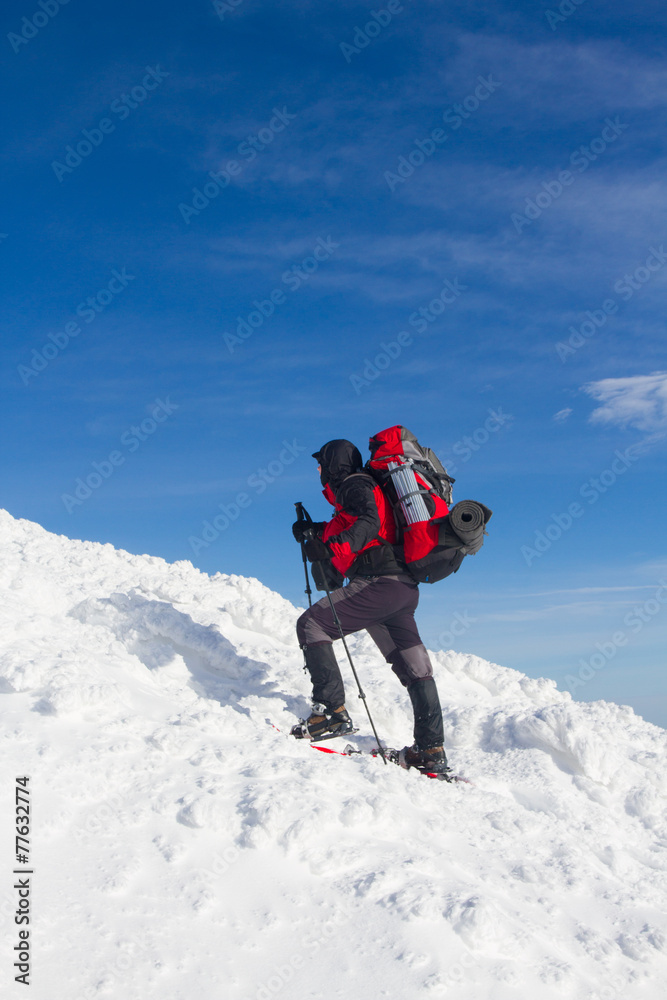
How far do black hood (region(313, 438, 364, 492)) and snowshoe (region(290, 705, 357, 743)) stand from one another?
2.11 meters

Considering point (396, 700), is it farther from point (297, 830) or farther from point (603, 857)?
point (297, 830)

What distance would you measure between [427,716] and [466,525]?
5.88 ft

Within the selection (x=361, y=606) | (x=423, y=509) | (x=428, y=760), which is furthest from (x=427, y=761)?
(x=423, y=509)

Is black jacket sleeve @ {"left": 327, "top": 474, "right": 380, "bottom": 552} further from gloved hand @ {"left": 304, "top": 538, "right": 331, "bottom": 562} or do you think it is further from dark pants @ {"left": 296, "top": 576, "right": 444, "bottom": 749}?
dark pants @ {"left": 296, "top": 576, "right": 444, "bottom": 749}

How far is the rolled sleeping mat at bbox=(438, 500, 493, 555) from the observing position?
5.94 m

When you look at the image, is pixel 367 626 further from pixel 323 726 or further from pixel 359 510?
pixel 359 510

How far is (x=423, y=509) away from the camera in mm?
6105

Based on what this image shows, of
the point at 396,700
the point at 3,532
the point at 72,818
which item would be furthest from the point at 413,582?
the point at 3,532

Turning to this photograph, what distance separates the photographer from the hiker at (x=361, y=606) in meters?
6.09

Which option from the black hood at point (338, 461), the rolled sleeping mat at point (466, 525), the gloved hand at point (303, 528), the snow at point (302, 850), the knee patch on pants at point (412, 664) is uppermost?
the black hood at point (338, 461)

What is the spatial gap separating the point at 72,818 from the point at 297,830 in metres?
1.43

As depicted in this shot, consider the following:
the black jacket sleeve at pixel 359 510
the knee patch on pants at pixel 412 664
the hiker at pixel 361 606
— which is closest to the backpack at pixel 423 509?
the hiker at pixel 361 606

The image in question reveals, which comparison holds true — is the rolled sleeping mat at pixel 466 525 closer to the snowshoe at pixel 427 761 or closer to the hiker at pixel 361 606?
the hiker at pixel 361 606

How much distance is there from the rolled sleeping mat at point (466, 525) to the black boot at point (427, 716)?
4.36ft
